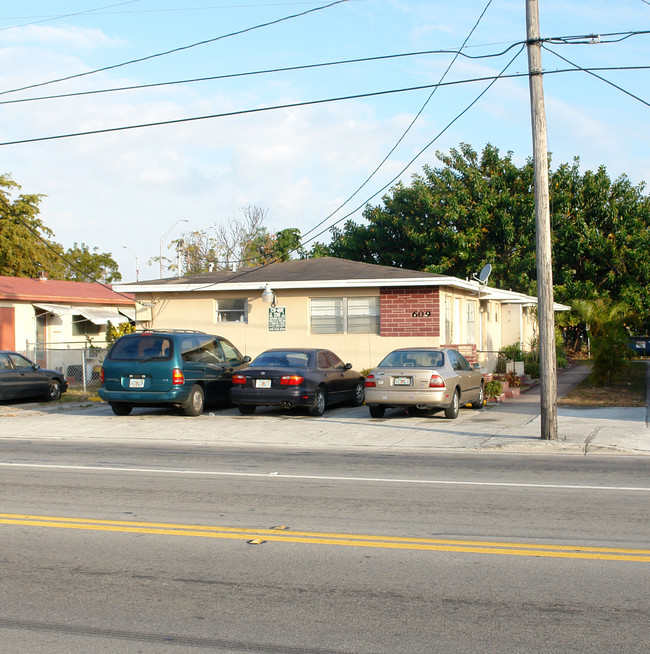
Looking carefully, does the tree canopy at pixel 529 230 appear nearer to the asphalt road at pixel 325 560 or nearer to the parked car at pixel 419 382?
the parked car at pixel 419 382

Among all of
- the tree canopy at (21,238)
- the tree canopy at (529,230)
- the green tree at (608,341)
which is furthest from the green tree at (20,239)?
the green tree at (608,341)

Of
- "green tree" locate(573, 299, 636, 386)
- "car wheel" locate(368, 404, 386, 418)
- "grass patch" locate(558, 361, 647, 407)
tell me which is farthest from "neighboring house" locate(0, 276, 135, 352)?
"green tree" locate(573, 299, 636, 386)

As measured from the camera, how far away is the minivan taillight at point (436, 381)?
16.1 metres

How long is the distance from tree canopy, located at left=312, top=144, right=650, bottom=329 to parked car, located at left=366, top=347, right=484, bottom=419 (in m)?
20.3

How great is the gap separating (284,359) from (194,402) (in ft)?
7.20

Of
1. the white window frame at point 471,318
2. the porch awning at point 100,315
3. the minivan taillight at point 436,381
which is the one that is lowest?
the minivan taillight at point 436,381

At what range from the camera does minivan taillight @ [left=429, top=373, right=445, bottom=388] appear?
16.1 meters

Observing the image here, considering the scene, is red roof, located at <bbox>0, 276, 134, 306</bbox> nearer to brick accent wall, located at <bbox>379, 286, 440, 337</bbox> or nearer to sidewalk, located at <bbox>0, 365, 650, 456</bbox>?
sidewalk, located at <bbox>0, 365, 650, 456</bbox>

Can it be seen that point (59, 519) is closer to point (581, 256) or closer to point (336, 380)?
point (336, 380)

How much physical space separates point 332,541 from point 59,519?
2.79 metres

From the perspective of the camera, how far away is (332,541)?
6.95m

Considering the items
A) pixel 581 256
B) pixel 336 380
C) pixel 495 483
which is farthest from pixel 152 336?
pixel 581 256

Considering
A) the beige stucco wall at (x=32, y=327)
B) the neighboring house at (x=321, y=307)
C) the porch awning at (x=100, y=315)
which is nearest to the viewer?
the neighboring house at (x=321, y=307)

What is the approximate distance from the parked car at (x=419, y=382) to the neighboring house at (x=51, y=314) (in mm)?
13271
